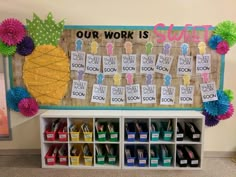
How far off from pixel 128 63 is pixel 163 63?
13.9 inches

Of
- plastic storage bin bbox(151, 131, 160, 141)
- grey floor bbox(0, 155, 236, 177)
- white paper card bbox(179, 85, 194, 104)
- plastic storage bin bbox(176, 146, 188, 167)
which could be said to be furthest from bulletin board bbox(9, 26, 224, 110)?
grey floor bbox(0, 155, 236, 177)

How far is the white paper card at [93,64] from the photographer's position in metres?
2.63

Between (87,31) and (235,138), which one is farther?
(235,138)

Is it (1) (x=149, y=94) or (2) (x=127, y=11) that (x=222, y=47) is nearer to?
(1) (x=149, y=94)

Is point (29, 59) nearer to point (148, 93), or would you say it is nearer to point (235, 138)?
point (148, 93)

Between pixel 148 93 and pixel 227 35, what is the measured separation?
95cm

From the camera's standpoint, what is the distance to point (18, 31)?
2.53 metres

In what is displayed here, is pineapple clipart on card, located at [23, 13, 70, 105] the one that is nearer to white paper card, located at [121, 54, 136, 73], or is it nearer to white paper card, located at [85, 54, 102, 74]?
white paper card, located at [85, 54, 102, 74]

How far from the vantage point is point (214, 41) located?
256 cm

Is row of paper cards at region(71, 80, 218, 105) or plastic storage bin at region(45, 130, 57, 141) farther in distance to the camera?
row of paper cards at region(71, 80, 218, 105)

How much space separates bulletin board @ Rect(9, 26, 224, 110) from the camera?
2.60 m

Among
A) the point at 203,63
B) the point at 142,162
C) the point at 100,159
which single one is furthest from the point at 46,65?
the point at 203,63

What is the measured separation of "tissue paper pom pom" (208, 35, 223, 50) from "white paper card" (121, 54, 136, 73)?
0.77 meters

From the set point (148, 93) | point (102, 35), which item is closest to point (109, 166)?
point (148, 93)
